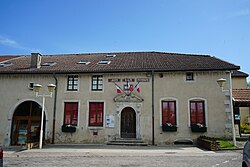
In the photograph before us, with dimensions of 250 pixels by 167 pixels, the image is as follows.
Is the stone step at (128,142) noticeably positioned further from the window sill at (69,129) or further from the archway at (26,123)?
the archway at (26,123)

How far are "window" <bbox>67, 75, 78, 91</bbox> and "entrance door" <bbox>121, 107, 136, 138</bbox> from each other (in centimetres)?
398

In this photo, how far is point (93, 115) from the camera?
15.9m

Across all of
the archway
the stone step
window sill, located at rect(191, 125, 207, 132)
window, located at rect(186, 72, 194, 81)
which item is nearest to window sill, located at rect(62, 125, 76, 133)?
the archway

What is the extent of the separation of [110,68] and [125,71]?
3.86 ft

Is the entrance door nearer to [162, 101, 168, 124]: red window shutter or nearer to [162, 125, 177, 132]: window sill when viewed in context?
[162, 101, 168, 124]: red window shutter

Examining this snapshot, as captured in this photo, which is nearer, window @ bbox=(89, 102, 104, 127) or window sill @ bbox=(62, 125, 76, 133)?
window sill @ bbox=(62, 125, 76, 133)

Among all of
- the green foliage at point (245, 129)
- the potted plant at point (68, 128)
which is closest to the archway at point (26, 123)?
the potted plant at point (68, 128)

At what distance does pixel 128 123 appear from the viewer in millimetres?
15680

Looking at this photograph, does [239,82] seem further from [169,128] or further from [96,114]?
[96,114]

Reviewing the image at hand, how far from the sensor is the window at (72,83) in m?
16.4

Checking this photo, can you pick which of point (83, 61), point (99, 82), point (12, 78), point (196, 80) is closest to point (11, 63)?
point (12, 78)

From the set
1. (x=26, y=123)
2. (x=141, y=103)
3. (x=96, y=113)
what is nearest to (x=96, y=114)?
(x=96, y=113)

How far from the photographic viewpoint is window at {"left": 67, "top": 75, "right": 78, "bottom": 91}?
16.4 m

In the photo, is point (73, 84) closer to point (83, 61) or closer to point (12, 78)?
point (83, 61)
